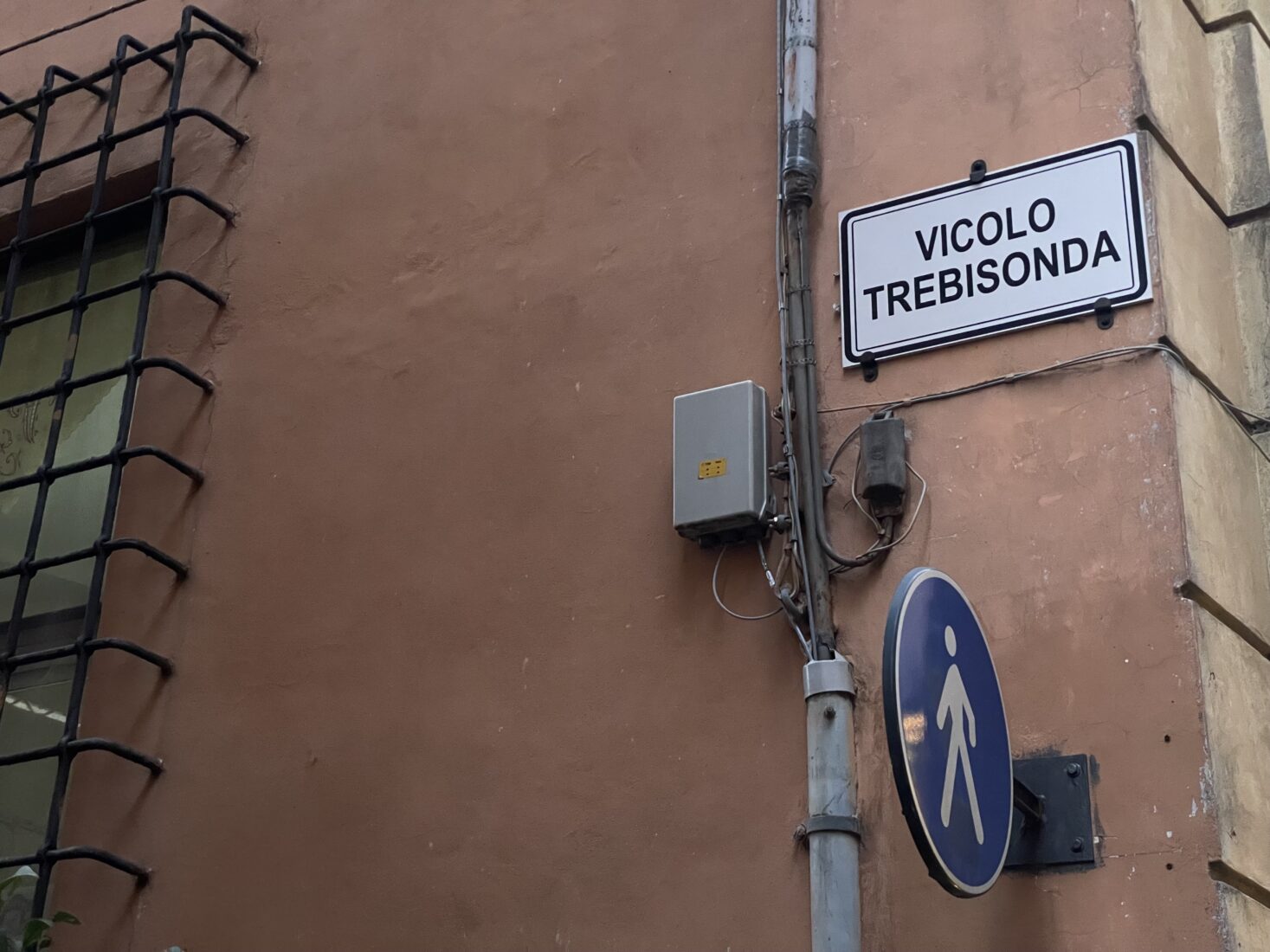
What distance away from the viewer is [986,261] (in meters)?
3.44

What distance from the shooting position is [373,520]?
13.5ft

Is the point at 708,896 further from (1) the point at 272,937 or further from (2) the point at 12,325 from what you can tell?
(2) the point at 12,325

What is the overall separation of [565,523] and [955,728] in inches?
52.4

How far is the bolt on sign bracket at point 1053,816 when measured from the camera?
296cm

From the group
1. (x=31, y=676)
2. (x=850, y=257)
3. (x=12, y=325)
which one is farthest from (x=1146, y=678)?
(x=12, y=325)

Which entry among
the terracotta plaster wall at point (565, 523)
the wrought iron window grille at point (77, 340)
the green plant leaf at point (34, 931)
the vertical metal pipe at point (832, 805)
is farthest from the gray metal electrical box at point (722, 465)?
the green plant leaf at point (34, 931)

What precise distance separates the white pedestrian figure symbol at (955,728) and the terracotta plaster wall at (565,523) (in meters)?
0.36

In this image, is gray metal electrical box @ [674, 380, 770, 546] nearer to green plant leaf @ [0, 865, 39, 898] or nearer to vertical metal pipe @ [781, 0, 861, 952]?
vertical metal pipe @ [781, 0, 861, 952]

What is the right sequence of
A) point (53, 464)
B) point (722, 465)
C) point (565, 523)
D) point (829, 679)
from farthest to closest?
1. point (53, 464)
2. point (565, 523)
3. point (722, 465)
4. point (829, 679)

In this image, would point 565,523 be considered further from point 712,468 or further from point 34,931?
point 34,931

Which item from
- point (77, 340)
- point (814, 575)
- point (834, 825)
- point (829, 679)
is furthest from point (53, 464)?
point (834, 825)

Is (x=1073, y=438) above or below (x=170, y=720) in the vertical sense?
above

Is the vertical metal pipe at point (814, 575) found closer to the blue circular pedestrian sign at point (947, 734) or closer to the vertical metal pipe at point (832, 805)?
the vertical metal pipe at point (832, 805)

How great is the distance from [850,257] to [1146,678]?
1123 mm
